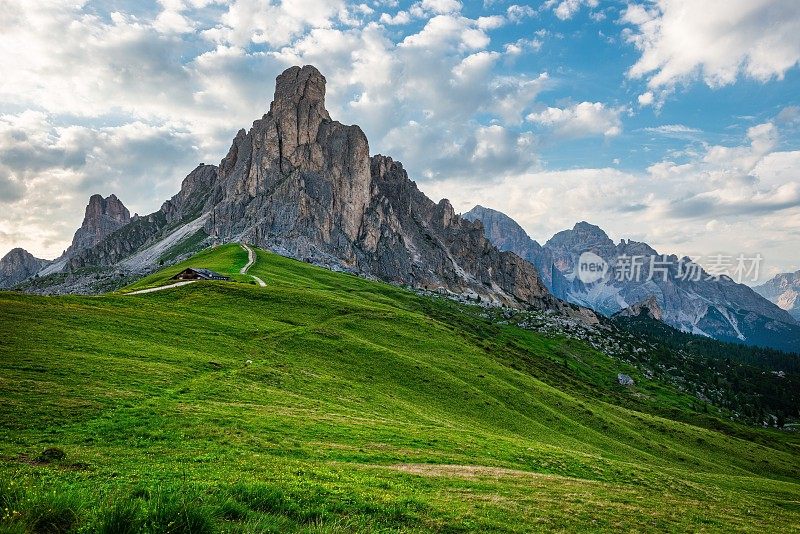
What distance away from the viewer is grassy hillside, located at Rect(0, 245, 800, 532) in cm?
1439

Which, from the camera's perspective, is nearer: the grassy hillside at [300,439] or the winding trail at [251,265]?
the grassy hillside at [300,439]

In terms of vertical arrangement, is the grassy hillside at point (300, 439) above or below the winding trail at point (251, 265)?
below

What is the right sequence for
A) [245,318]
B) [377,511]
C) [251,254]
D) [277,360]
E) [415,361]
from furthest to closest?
[251,254], [245,318], [415,361], [277,360], [377,511]

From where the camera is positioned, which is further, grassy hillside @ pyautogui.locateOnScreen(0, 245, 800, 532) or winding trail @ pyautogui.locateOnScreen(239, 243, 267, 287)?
winding trail @ pyautogui.locateOnScreen(239, 243, 267, 287)

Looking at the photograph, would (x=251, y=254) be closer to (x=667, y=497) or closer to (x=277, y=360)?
(x=277, y=360)

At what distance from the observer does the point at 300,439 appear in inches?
1086

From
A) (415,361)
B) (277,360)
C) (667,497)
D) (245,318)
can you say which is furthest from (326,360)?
(667,497)

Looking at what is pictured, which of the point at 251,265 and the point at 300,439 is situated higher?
the point at 251,265

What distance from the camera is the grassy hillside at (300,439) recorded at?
1439 cm

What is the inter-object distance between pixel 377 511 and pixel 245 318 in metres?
58.5

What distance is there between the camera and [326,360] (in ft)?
188

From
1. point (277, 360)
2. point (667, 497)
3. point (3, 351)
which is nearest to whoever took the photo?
point (667, 497)

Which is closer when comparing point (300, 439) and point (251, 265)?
point (300, 439)

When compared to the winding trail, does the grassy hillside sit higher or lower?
lower
